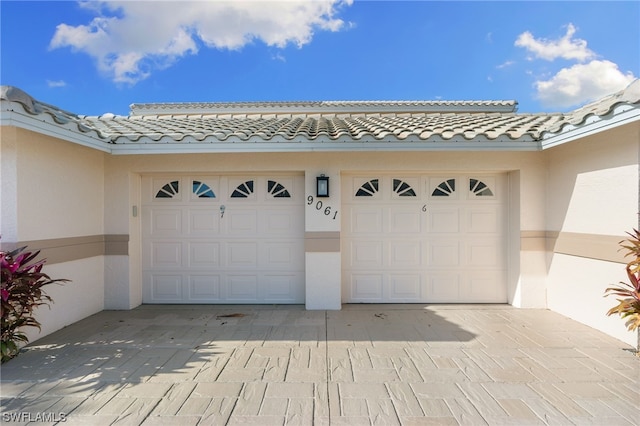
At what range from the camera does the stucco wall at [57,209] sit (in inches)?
172

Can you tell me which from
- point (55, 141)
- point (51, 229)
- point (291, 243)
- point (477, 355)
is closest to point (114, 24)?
point (55, 141)

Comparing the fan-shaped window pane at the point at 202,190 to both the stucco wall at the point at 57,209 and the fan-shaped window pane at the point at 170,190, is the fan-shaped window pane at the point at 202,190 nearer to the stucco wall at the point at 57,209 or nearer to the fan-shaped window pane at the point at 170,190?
the fan-shaped window pane at the point at 170,190

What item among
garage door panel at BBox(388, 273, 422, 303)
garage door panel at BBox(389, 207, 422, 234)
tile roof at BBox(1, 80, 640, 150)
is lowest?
garage door panel at BBox(388, 273, 422, 303)

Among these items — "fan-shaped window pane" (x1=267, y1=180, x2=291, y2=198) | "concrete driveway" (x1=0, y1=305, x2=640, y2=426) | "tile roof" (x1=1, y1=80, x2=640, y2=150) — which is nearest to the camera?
"concrete driveway" (x1=0, y1=305, x2=640, y2=426)

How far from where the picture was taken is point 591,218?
16.5 ft

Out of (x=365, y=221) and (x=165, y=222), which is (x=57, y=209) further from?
(x=365, y=221)

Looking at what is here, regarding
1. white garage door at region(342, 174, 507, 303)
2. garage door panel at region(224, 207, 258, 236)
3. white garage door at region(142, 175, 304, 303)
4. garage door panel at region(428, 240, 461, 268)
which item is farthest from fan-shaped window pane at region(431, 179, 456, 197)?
garage door panel at region(224, 207, 258, 236)

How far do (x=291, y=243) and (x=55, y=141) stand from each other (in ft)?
14.3

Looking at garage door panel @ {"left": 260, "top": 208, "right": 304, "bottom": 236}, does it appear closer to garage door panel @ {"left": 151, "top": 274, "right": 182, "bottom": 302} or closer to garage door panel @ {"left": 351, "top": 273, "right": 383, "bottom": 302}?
garage door panel @ {"left": 351, "top": 273, "right": 383, "bottom": 302}

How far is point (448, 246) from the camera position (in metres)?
6.38

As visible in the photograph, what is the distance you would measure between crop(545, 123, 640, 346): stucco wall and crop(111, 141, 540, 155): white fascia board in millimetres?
839

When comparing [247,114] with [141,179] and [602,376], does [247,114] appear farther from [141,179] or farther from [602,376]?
[602,376]

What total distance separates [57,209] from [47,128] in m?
1.50

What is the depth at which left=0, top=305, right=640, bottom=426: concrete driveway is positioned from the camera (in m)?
2.85
